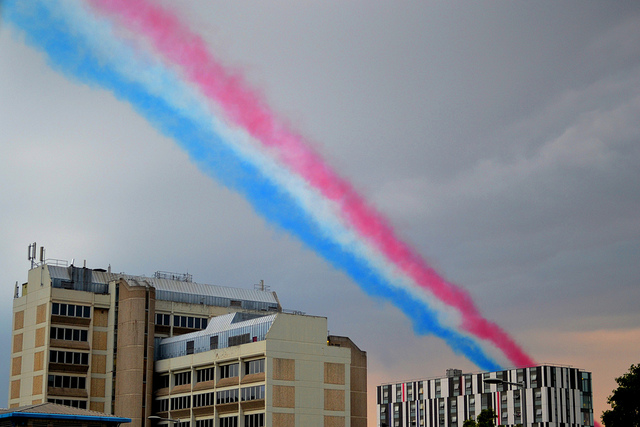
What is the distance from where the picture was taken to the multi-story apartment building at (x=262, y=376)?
134 metres

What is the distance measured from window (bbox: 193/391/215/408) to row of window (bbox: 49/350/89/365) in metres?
28.0

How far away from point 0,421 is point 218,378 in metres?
40.5

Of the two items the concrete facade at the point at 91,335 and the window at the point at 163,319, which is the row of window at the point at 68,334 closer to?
the concrete facade at the point at 91,335

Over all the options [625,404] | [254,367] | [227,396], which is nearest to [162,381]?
[227,396]

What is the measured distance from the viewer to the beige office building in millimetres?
155250

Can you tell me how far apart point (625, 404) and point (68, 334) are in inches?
3791

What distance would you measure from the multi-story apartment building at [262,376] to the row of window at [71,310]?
22168 millimetres

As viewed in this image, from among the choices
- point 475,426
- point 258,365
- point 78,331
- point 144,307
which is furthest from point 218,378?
point 475,426

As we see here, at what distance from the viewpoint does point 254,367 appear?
13688cm

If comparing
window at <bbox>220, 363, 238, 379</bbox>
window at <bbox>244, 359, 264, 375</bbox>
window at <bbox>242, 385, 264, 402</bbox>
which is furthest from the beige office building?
window at <bbox>242, 385, 264, 402</bbox>

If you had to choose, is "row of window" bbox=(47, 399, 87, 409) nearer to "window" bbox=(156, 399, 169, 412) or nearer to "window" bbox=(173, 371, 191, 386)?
"window" bbox=(156, 399, 169, 412)

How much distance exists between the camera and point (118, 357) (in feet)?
524

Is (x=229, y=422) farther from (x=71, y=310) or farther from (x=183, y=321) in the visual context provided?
(x=71, y=310)

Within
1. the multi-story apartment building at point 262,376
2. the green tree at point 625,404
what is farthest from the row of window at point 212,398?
the green tree at point 625,404
